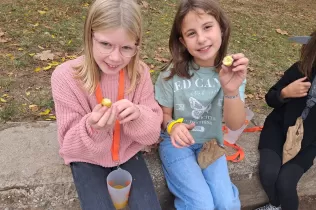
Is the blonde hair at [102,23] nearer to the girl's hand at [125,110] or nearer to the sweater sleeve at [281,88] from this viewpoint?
the girl's hand at [125,110]

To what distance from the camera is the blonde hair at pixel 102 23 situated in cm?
180

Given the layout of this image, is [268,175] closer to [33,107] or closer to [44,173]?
[44,173]

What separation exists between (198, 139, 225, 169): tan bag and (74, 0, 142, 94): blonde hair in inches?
29.2

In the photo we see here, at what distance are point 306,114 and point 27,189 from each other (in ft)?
6.11

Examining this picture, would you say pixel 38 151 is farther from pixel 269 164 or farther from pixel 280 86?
pixel 280 86

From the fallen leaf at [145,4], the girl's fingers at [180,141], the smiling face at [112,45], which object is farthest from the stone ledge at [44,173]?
the fallen leaf at [145,4]

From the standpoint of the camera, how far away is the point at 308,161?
2.41m

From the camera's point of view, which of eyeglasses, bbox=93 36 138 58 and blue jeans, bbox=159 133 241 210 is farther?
blue jeans, bbox=159 133 241 210

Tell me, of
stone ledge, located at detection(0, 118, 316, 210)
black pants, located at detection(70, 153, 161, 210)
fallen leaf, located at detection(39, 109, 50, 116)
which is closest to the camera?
black pants, located at detection(70, 153, 161, 210)

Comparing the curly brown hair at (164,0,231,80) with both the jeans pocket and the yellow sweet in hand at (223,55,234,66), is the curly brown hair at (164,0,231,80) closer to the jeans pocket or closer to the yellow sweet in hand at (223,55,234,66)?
the yellow sweet in hand at (223,55,234,66)

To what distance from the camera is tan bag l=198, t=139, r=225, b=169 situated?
220 centimetres

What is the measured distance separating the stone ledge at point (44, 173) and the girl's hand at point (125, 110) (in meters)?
0.59

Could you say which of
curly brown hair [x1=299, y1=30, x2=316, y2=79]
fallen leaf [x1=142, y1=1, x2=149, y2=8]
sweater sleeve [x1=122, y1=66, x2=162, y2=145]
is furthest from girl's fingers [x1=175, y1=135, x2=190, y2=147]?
fallen leaf [x1=142, y1=1, x2=149, y2=8]

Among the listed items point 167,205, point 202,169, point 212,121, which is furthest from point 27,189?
point 212,121
